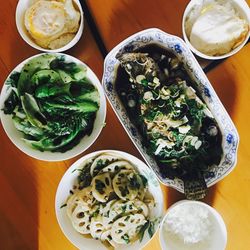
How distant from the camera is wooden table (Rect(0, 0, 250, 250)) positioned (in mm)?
1370

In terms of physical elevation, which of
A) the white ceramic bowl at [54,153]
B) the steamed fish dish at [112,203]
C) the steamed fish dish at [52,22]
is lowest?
the steamed fish dish at [112,203]

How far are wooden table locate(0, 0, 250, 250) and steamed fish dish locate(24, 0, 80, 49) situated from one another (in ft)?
0.18

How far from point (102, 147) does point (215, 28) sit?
16.9 inches

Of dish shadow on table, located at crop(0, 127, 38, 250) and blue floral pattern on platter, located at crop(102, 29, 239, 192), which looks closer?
blue floral pattern on platter, located at crop(102, 29, 239, 192)

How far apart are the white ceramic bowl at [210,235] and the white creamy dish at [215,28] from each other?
0.39m

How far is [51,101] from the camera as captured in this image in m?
1.32

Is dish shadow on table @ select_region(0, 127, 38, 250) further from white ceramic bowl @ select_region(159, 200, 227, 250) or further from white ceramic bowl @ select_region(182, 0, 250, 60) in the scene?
white ceramic bowl @ select_region(182, 0, 250, 60)

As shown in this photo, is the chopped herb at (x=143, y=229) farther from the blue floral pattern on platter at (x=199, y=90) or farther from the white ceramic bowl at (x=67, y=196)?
the blue floral pattern on platter at (x=199, y=90)

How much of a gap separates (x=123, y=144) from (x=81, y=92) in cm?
18

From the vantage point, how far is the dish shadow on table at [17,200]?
1.42 meters

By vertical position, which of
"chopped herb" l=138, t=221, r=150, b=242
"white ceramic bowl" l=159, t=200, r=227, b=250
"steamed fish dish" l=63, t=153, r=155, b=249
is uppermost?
"steamed fish dish" l=63, t=153, r=155, b=249

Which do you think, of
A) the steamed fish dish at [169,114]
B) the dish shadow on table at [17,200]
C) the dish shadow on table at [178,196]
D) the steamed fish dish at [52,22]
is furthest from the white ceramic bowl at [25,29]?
the dish shadow on table at [178,196]

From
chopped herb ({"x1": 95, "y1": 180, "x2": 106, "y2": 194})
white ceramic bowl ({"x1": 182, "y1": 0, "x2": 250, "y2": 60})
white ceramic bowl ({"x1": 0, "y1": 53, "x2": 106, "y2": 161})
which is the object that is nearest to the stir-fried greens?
white ceramic bowl ({"x1": 0, "y1": 53, "x2": 106, "y2": 161})

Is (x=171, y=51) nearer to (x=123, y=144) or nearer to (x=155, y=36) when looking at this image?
(x=155, y=36)
